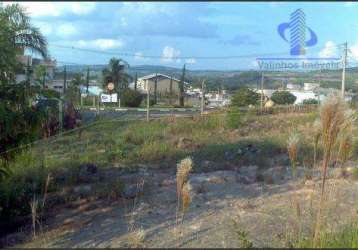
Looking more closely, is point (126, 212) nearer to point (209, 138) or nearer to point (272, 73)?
point (209, 138)

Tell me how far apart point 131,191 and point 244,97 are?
2009 centimetres

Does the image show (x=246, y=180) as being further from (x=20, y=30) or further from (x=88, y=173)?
(x=20, y=30)

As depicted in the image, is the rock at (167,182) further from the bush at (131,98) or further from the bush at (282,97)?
the bush at (131,98)

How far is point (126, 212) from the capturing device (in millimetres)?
7988

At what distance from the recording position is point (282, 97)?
107 ft

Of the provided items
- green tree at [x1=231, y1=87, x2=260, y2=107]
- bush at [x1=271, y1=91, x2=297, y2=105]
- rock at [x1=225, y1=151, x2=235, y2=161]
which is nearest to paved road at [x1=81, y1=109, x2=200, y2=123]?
green tree at [x1=231, y1=87, x2=260, y2=107]

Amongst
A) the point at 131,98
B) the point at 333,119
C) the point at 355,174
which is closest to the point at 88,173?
the point at 355,174

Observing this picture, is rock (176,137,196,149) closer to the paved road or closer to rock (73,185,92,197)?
rock (73,185,92,197)

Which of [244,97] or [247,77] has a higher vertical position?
[247,77]

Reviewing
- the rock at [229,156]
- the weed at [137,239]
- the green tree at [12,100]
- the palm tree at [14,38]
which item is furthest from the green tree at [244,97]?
the weed at [137,239]

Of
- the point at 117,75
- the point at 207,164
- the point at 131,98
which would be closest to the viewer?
the point at 207,164

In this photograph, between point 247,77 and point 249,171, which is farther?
point 247,77

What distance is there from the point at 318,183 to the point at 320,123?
4.67 m

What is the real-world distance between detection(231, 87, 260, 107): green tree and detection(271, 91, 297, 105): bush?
3.41 m
